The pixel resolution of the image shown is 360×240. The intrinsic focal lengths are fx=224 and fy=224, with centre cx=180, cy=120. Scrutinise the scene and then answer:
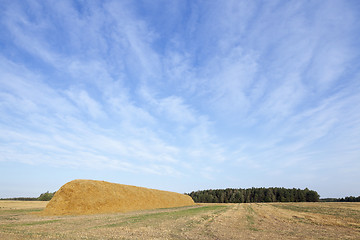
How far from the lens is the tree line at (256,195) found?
122 metres

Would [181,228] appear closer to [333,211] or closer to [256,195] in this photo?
[333,211]

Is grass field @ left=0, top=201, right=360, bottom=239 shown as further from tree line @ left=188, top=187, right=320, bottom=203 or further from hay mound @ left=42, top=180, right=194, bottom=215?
tree line @ left=188, top=187, right=320, bottom=203

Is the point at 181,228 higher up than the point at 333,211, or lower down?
lower down

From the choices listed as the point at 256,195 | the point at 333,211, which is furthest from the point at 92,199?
the point at 256,195

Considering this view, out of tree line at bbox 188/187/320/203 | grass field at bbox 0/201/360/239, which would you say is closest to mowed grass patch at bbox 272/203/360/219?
grass field at bbox 0/201/360/239

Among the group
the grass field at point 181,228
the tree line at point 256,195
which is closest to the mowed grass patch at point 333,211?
the grass field at point 181,228

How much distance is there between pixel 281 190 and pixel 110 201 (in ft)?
365

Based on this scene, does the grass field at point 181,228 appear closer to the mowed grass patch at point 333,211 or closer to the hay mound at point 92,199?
the mowed grass patch at point 333,211


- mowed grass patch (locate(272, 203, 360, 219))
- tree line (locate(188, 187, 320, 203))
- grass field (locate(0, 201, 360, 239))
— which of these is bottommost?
grass field (locate(0, 201, 360, 239))

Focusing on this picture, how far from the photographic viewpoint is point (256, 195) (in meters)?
130

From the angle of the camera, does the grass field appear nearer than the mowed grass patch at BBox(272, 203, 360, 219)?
Yes

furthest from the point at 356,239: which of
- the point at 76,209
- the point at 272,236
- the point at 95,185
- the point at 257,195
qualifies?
the point at 257,195

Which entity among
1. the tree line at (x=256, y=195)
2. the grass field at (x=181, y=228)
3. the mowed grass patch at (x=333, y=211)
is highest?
the tree line at (x=256, y=195)

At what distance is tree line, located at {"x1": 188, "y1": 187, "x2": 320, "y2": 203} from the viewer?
399ft
